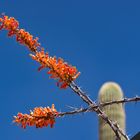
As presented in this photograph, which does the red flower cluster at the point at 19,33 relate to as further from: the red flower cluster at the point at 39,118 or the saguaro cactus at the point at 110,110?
the saguaro cactus at the point at 110,110

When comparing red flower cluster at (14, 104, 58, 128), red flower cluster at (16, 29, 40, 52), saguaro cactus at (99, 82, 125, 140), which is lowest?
red flower cluster at (14, 104, 58, 128)

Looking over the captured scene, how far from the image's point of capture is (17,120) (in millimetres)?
3795

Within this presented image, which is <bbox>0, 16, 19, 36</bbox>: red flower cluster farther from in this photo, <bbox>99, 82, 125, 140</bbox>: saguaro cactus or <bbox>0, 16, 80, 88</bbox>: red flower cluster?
<bbox>99, 82, 125, 140</bbox>: saguaro cactus

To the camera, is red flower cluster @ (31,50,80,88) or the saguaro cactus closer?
red flower cluster @ (31,50,80,88)

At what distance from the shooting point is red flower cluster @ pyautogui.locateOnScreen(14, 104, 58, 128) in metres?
3.66

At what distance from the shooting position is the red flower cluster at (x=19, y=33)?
155 inches

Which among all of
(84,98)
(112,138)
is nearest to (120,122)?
(112,138)

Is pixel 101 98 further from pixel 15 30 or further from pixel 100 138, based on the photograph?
pixel 15 30

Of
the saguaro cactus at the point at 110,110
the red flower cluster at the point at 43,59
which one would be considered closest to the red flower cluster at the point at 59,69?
the red flower cluster at the point at 43,59

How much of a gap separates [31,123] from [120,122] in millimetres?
6463

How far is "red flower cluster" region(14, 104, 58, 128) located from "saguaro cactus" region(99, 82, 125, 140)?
5.88 metres

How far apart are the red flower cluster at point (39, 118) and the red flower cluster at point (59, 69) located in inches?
10.7

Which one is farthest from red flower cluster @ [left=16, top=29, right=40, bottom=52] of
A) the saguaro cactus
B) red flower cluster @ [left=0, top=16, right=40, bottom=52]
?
the saguaro cactus

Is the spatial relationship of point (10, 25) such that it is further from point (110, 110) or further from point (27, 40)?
point (110, 110)
